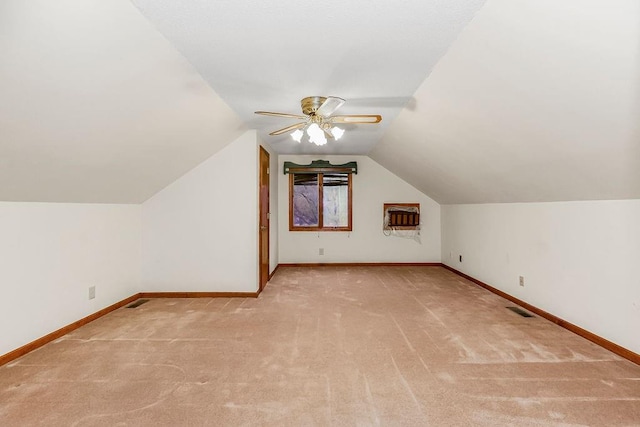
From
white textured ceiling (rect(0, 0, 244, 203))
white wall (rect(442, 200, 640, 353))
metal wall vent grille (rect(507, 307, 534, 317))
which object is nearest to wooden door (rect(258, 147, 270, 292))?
white textured ceiling (rect(0, 0, 244, 203))

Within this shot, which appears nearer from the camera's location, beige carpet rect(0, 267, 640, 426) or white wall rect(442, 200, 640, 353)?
beige carpet rect(0, 267, 640, 426)

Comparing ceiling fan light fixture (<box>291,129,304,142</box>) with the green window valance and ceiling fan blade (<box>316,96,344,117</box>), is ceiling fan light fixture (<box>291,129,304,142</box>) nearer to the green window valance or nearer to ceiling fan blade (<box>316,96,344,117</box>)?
ceiling fan blade (<box>316,96,344,117</box>)

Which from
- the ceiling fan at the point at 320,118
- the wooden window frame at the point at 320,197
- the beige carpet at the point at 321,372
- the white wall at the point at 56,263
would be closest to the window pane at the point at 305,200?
the wooden window frame at the point at 320,197

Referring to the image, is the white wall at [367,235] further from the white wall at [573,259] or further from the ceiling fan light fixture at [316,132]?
the ceiling fan light fixture at [316,132]

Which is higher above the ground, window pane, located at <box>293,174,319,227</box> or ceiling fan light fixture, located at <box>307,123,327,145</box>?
ceiling fan light fixture, located at <box>307,123,327,145</box>

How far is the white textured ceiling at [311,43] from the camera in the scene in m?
1.82

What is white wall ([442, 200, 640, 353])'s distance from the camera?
256 cm

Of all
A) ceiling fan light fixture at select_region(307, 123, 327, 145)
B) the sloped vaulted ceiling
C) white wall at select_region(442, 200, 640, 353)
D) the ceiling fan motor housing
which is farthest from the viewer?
the ceiling fan motor housing

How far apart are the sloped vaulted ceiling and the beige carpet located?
4.63ft

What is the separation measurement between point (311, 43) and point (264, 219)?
10.1 feet

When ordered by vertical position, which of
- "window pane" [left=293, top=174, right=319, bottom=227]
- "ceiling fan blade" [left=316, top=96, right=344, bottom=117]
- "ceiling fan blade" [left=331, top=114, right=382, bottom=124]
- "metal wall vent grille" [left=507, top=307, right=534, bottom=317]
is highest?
"ceiling fan blade" [left=316, top=96, right=344, bottom=117]

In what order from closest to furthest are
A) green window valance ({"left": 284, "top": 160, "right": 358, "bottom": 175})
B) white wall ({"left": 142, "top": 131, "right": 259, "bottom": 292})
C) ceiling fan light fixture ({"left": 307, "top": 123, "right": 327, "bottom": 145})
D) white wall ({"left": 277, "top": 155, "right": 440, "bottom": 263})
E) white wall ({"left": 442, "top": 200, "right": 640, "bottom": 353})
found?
white wall ({"left": 442, "top": 200, "right": 640, "bottom": 353}), ceiling fan light fixture ({"left": 307, "top": 123, "right": 327, "bottom": 145}), white wall ({"left": 142, "top": 131, "right": 259, "bottom": 292}), green window valance ({"left": 284, "top": 160, "right": 358, "bottom": 175}), white wall ({"left": 277, "top": 155, "right": 440, "bottom": 263})

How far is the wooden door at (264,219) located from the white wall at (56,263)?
1.64 meters

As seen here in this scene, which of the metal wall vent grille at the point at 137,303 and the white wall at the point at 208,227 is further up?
the white wall at the point at 208,227
